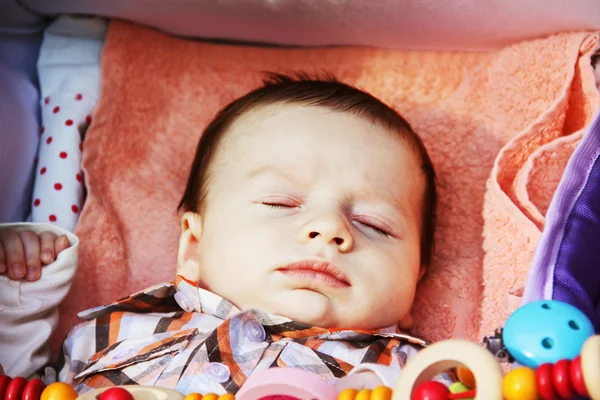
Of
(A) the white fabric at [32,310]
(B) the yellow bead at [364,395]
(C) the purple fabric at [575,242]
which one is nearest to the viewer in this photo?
(B) the yellow bead at [364,395]

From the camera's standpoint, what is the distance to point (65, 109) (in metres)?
1.60

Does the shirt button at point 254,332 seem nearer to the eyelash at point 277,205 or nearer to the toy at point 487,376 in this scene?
the eyelash at point 277,205

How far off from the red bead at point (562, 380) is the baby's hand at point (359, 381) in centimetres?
25

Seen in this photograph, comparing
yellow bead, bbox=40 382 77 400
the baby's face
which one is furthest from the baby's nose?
yellow bead, bbox=40 382 77 400

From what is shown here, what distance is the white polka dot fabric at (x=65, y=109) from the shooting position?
1.52 meters

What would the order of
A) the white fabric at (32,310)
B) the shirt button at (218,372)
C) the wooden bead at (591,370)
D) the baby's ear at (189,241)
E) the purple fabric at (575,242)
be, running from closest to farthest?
the wooden bead at (591,370) → the purple fabric at (575,242) → the shirt button at (218,372) → the white fabric at (32,310) → the baby's ear at (189,241)

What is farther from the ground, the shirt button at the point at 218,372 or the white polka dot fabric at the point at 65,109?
the white polka dot fabric at the point at 65,109

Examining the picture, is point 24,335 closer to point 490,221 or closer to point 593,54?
point 490,221

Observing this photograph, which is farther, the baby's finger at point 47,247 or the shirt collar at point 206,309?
the baby's finger at point 47,247

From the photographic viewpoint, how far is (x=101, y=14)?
165 centimetres

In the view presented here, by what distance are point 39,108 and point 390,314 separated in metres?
0.87

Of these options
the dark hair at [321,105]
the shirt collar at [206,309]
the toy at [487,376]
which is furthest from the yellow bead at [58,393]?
the dark hair at [321,105]

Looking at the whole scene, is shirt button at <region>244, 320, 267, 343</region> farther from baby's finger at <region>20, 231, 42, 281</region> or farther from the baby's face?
baby's finger at <region>20, 231, 42, 281</region>

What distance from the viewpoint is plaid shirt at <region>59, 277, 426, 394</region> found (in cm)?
119
